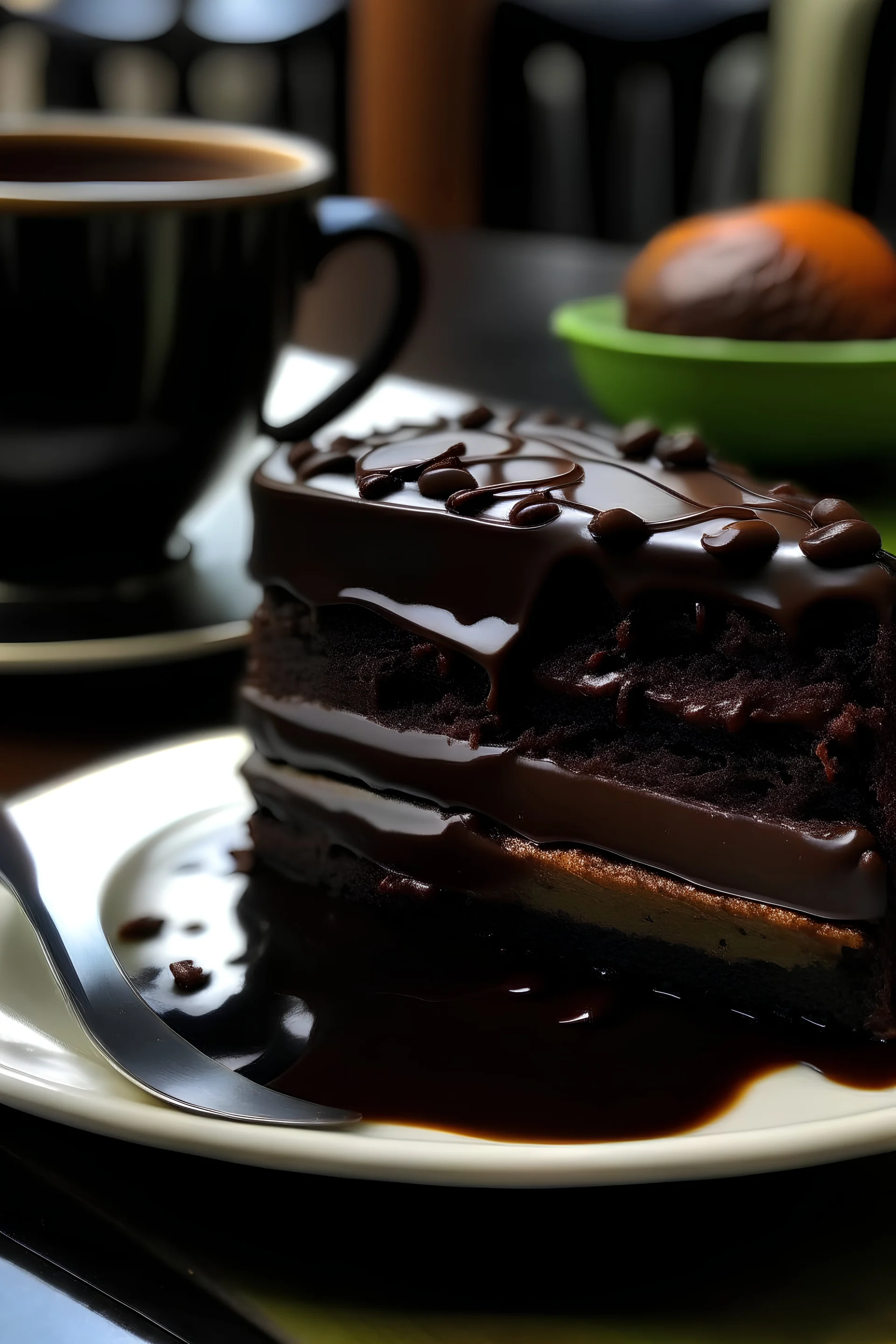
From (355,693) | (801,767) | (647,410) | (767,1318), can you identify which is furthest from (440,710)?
(647,410)

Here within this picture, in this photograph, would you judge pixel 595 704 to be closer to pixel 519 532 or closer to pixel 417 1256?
pixel 519 532

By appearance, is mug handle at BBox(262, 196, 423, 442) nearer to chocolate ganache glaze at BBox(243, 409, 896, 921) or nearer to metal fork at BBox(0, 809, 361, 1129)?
chocolate ganache glaze at BBox(243, 409, 896, 921)

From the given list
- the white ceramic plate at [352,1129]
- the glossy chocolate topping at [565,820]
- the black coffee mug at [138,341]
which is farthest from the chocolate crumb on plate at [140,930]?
the black coffee mug at [138,341]

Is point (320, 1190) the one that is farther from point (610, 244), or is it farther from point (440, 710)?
point (610, 244)

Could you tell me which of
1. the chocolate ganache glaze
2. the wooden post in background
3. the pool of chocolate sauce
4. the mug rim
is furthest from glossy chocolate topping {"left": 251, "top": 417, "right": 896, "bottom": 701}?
the wooden post in background

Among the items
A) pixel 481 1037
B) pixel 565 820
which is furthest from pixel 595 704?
pixel 481 1037
